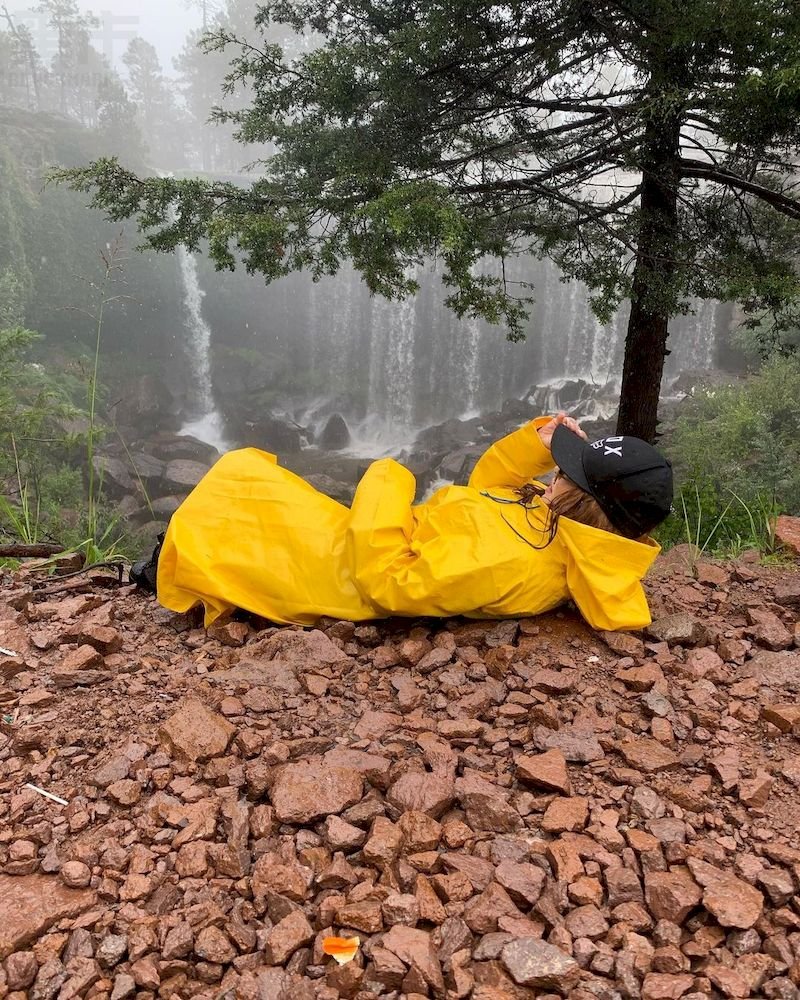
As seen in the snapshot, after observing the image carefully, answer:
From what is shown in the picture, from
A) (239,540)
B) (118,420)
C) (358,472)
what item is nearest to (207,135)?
(118,420)

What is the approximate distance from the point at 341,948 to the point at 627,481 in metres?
1.56

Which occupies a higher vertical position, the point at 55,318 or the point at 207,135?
the point at 207,135

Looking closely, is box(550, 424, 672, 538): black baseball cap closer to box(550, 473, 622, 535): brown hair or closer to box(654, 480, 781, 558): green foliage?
box(550, 473, 622, 535): brown hair

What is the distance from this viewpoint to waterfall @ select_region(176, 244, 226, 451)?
23875 mm

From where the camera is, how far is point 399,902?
4.25 feet

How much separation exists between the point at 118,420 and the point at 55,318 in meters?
5.77

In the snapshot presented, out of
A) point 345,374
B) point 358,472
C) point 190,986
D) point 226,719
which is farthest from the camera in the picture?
point 345,374

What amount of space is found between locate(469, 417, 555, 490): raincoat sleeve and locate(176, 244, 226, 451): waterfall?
21.5m

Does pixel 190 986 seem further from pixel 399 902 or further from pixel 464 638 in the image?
pixel 464 638

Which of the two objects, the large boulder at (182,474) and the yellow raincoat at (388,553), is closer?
the yellow raincoat at (388,553)

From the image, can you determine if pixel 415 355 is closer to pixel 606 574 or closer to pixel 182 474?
pixel 182 474

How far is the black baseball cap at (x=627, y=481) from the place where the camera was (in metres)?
2.20

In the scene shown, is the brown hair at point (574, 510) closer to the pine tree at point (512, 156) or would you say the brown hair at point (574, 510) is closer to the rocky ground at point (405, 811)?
→ the rocky ground at point (405, 811)

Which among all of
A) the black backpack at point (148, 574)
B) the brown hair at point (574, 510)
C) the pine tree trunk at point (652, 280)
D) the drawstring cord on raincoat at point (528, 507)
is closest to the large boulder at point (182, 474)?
the pine tree trunk at point (652, 280)
